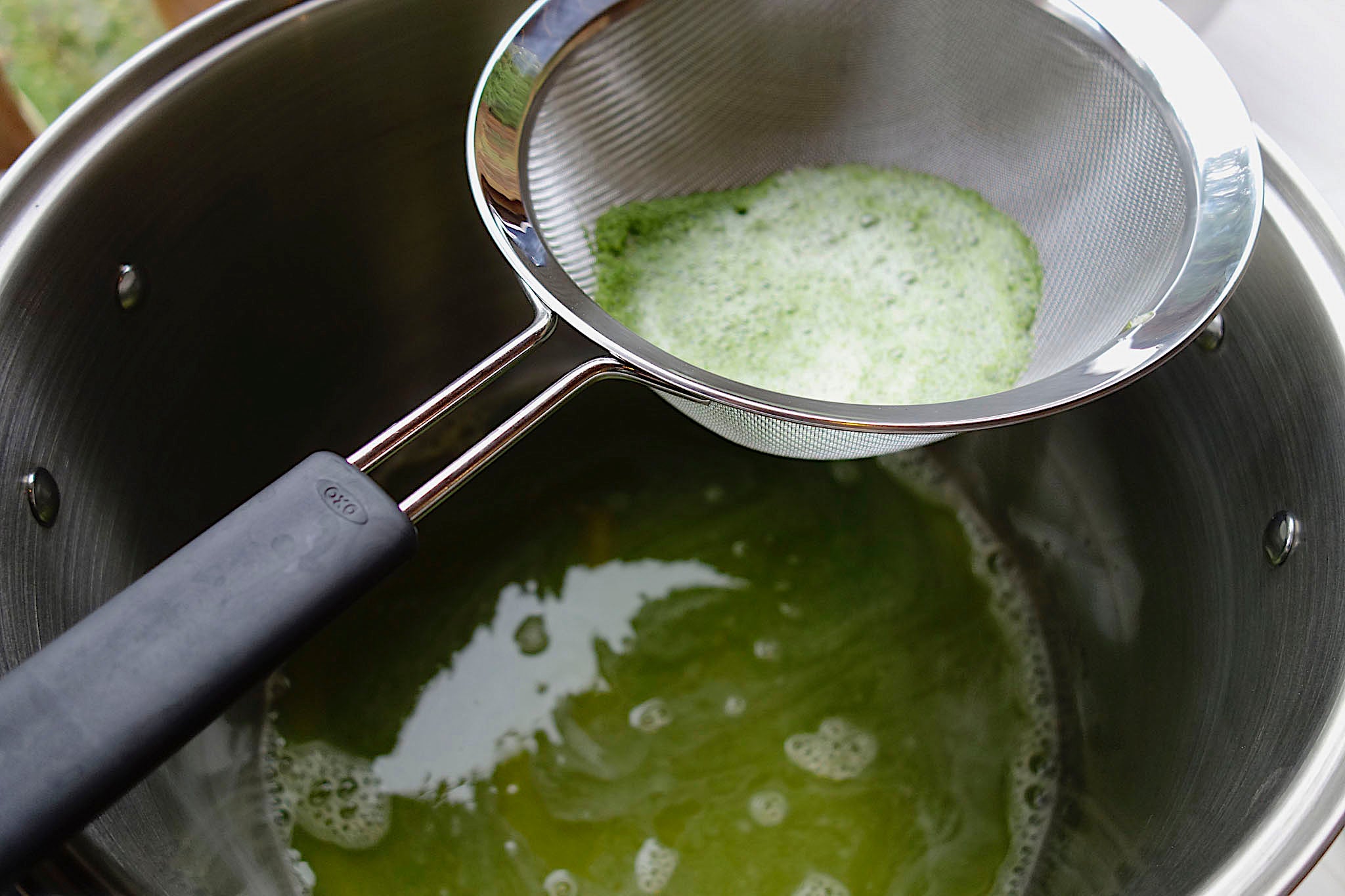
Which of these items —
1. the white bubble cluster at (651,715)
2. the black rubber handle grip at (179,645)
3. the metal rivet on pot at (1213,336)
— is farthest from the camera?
the white bubble cluster at (651,715)

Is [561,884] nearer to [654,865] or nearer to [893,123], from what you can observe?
[654,865]

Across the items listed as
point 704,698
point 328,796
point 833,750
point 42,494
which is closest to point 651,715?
point 704,698

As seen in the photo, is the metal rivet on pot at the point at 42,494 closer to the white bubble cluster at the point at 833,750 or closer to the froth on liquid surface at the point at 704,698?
the froth on liquid surface at the point at 704,698

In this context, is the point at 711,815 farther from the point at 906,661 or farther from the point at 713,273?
the point at 713,273

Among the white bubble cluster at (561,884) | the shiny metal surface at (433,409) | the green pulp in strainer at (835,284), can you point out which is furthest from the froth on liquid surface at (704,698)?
the shiny metal surface at (433,409)

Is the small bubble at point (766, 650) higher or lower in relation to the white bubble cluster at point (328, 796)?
lower

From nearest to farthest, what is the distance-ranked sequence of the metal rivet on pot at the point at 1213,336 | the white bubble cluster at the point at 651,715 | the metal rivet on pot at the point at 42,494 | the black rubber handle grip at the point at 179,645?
the black rubber handle grip at the point at 179,645, the metal rivet on pot at the point at 42,494, the metal rivet on pot at the point at 1213,336, the white bubble cluster at the point at 651,715

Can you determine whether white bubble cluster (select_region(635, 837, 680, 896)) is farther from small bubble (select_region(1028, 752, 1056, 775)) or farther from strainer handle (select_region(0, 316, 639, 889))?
strainer handle (select_region(0, 316, 639, 889))

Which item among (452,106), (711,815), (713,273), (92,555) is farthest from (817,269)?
(92,555)
